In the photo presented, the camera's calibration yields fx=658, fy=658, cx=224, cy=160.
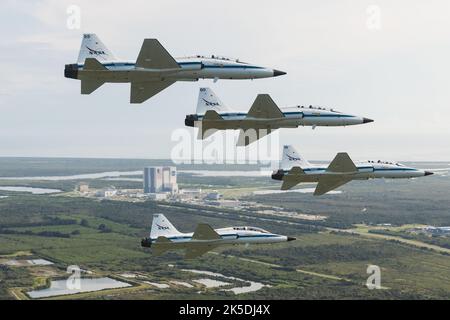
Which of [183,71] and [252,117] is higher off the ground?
[183,71]

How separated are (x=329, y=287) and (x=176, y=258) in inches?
2062

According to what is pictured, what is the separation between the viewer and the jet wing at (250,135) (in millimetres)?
78312

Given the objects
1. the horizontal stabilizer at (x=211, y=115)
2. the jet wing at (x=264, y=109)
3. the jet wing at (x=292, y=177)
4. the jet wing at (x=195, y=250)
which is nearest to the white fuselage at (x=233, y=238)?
the jet wing at (x=195, y=250)

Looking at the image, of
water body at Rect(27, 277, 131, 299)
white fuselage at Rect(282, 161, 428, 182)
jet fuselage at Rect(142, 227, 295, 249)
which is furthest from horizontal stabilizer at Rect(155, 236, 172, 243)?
water body at Rect(27, 277, 131, 299)

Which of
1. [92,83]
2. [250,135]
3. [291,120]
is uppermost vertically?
[92,83]

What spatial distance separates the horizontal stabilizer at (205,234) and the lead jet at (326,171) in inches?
422

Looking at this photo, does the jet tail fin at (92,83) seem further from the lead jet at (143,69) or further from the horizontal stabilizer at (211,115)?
the horizontal stabilizer at (211,115)

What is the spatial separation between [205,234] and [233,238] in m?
5.07

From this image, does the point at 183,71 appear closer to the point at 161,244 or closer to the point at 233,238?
the point at 161,244

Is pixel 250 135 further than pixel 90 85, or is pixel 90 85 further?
pixel 250 135

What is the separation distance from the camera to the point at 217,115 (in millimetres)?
75688

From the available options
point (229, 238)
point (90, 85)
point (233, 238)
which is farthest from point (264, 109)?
point (233, 238)
